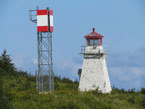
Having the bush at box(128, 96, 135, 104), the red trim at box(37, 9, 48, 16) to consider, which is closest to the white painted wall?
the bush at box(128, 96, 135, 104)

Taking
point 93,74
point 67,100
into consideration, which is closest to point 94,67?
point 93,74

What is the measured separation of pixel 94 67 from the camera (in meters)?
28.9

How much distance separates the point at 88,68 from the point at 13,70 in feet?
55.2

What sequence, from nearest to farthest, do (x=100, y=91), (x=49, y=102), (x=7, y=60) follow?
(x=49, y=102) → (x=100, y=91) → (x=7, y=60)

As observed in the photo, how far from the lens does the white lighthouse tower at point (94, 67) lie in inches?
1134

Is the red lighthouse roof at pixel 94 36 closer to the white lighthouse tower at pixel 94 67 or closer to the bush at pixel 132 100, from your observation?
the white lighthouse tower at pixel 94 67

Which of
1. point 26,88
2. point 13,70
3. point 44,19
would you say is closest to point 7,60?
point 13,70

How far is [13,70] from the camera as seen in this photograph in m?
42.9

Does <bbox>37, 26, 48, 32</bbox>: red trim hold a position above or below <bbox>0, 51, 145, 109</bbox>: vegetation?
above

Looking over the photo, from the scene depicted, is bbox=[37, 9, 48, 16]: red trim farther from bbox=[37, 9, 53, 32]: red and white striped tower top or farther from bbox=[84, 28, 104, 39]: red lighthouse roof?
bbox=[84, 28, 104, 39]: red lighthouse roof

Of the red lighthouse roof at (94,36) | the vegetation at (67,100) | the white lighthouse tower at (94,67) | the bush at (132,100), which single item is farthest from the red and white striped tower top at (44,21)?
the bush at (132,100)

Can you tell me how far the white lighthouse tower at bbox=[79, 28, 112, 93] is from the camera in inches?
1134

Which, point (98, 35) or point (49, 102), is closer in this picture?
point (49, 102)

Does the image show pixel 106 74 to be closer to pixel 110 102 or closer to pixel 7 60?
pixel 110 102
